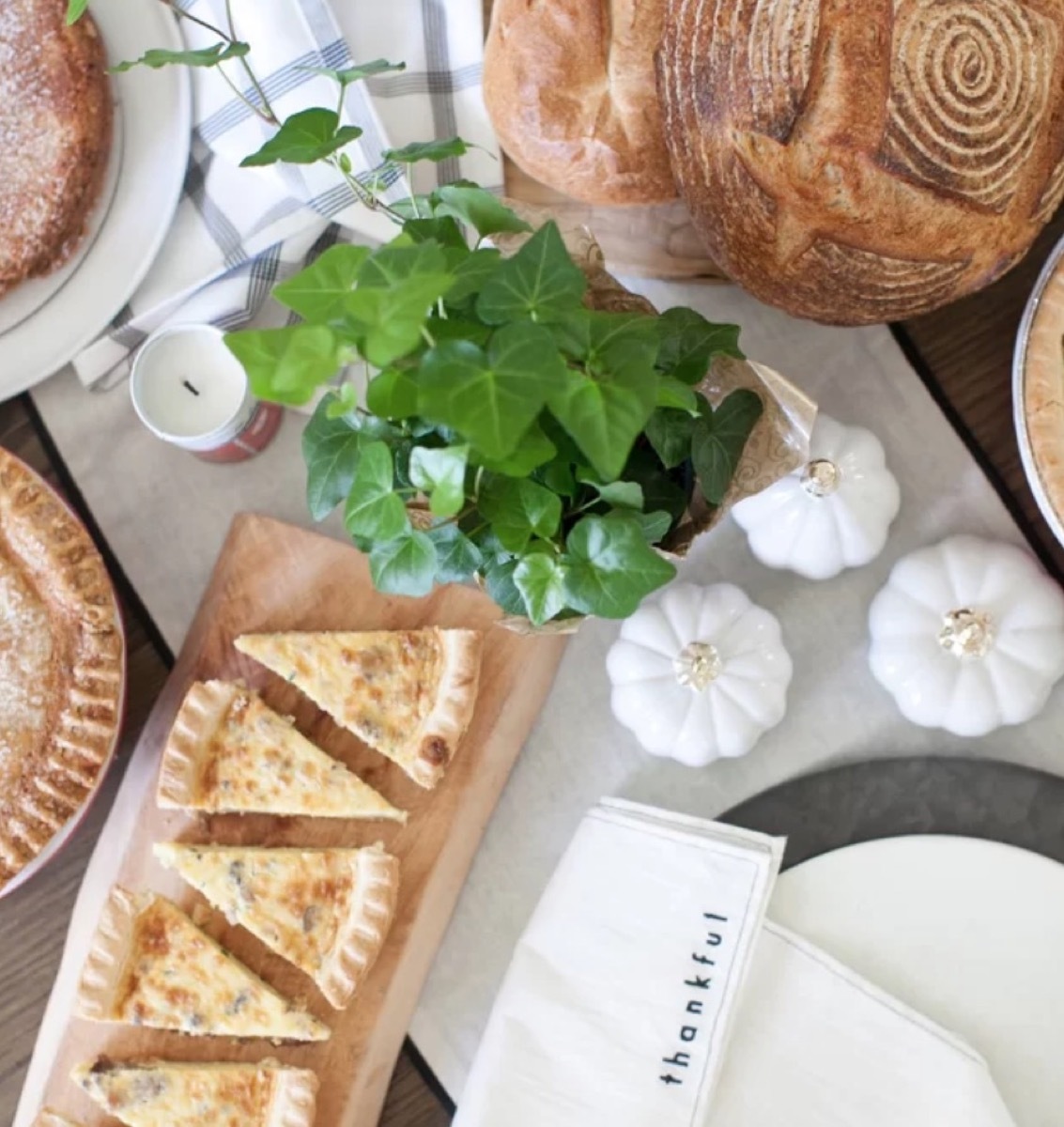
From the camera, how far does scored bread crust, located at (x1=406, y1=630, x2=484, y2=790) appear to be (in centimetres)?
117

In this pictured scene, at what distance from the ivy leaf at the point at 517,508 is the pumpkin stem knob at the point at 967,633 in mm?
510

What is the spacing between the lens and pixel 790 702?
1.21 metres

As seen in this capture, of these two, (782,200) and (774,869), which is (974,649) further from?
(782,200)

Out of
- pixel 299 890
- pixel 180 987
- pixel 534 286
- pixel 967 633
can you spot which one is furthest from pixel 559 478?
pixel 180 987

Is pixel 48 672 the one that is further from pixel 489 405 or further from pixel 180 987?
pixel 489 405

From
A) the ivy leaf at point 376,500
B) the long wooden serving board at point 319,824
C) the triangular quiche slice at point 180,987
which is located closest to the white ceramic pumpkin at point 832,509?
the long wooden serving board at point 319,824

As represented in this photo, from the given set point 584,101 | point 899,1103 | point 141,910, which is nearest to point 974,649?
point 899,1103

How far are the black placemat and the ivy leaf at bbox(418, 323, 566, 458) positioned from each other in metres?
0.68

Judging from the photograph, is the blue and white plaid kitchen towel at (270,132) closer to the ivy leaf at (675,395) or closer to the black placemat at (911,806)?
the ivy leaf at (675,395)

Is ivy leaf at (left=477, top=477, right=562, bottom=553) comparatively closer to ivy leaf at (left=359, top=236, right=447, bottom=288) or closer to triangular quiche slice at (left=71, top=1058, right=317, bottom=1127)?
ivy leaf at (left=359, top=236, right=447, bottom=288)

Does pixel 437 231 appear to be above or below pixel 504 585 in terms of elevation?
above

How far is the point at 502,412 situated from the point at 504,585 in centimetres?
28

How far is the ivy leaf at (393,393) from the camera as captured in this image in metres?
0.67

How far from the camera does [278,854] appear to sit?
1.21 m
